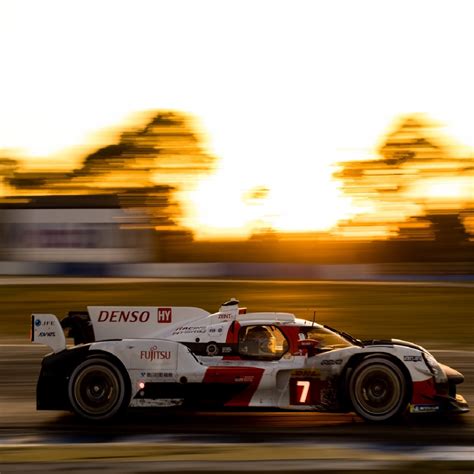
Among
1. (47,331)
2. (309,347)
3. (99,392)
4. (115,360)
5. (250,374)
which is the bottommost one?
(99,392)

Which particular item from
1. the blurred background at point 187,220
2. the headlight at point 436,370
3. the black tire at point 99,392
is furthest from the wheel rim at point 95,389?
the blurred background at point 187,220

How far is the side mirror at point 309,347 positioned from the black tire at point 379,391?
466 mm

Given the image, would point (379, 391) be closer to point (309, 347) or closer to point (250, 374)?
point (309, 347)

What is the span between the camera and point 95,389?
31.7ft

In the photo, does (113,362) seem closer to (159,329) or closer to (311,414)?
(159,329)

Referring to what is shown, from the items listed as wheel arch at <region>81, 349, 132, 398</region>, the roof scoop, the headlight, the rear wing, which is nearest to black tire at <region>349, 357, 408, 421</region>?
the headlight

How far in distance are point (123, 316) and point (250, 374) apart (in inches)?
61.9

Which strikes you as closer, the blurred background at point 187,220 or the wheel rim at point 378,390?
the wheel rim at point 378,390

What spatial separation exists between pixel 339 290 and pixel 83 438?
29.6 metres

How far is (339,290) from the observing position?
37.9 metres

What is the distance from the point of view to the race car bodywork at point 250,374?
31.1ft

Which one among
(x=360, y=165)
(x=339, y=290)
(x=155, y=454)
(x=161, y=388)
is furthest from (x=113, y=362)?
(x=360, y=165)

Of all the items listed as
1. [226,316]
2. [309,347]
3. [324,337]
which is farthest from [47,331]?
[324,337]

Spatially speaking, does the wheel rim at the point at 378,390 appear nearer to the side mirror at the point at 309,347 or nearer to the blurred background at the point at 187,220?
the side mirror at the point at 309,347
